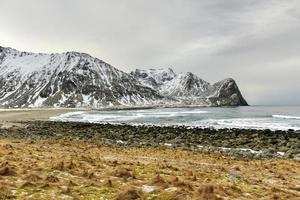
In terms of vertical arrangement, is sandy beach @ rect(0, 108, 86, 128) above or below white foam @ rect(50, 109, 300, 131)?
above

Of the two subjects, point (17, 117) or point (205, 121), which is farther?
point (17, 117)

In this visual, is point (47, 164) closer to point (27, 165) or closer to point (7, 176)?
point (27, 165)

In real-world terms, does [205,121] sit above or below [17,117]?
below

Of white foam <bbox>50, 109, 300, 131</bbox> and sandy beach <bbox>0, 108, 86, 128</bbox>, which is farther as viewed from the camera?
white foam <bbox>50, 109, 300, 131</bbox>

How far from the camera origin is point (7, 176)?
12445 millimetres

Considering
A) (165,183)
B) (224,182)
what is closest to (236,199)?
(165,183)

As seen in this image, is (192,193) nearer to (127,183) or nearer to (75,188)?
(127,183)

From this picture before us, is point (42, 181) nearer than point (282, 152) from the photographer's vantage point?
Yes

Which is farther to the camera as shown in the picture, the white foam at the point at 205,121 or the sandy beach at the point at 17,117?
the white foam at the point at 205,121

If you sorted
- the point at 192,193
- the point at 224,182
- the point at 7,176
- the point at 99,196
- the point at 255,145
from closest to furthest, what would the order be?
the point at 99,196 → the point at 192,193 → the point at 7,176 → the point at 224,182 → the point at 255,145

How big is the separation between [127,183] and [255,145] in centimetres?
3129

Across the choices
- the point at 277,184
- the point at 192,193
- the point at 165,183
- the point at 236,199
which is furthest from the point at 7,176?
the point at 277,184

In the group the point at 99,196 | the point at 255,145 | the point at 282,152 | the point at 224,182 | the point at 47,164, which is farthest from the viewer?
the point at 255,145

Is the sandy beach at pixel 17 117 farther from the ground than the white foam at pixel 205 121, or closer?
farther from the ground
